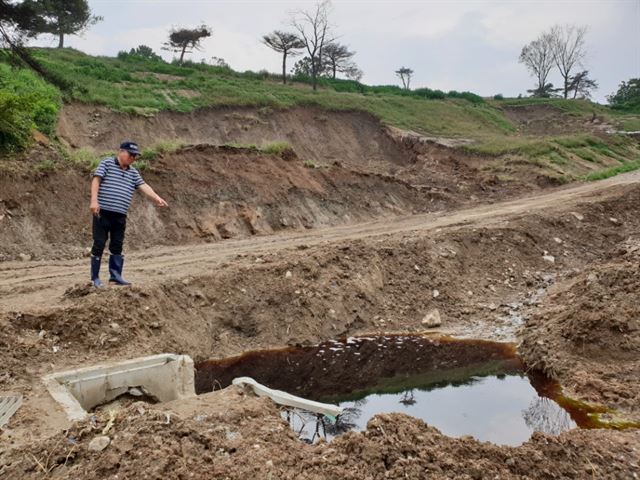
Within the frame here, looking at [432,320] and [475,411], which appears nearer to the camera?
[475,411]

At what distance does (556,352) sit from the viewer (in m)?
8.30

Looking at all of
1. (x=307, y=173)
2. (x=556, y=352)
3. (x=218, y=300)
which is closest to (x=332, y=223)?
(x=307, y=173)

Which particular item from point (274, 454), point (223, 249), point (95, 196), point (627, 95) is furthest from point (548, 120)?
point (274, 454)

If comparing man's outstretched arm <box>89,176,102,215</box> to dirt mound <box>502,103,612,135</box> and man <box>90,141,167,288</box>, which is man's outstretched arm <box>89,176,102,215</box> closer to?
man <box>90,141,167,288</box>

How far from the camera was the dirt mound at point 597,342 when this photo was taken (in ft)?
24.2

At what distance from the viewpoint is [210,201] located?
1532 cm

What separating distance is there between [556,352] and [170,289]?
18.7 ft

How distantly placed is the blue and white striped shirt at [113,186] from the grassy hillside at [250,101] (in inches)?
344

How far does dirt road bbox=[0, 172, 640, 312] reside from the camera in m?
8.46

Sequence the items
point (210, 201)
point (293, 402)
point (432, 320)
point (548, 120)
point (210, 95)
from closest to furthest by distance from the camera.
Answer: point (293, 402) < point (432, 320) < point (210, 201) < point (210, 95) < point (548, 120)

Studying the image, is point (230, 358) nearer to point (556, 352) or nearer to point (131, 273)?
point (131, 273)

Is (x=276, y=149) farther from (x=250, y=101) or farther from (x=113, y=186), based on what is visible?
(x=113, y=186)

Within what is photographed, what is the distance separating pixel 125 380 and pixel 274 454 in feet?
9.02

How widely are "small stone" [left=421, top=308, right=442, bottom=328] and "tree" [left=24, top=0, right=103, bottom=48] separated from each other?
18.6 m
